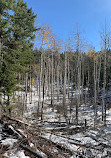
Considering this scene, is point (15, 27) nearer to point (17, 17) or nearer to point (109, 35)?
point (17, 17)

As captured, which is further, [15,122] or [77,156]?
[15,122]

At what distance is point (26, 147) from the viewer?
353 cm

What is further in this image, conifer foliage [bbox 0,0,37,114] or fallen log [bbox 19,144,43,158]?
conifer foliage [bbox 0,0,37,114]

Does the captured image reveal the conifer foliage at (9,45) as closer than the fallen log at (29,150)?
No

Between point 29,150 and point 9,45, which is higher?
point 9,45

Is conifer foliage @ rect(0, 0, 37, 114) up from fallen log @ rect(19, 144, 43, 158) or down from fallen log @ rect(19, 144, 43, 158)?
up

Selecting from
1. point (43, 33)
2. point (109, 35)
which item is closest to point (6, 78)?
point (43, 33)

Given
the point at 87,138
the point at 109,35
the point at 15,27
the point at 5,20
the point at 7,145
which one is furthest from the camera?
the point at 109,35

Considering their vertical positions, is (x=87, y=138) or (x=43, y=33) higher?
(x=43, y=33)

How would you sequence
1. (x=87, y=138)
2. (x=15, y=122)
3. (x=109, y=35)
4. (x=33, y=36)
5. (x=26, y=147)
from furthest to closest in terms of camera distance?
(x=33, y=36) < (x=109, y=35) < (x=15, y=122) < (x=87, y=138) < (x=26, y=147)

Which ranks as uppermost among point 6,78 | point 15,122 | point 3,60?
point 3,60

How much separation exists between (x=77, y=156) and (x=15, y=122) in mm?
3851

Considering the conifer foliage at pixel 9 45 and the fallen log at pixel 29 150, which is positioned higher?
the conifer foliage at pixel 9 45

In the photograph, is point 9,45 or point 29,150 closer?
point 29,150
